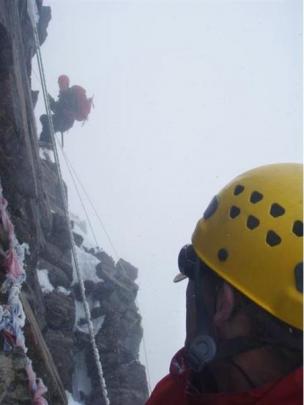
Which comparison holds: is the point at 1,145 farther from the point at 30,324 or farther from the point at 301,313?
the point at 301,313

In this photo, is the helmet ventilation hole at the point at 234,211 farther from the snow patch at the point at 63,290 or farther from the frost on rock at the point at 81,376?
the frost on rock at the point at 81,376

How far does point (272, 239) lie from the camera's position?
5.72ft

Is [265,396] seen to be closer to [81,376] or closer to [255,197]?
[255,197]

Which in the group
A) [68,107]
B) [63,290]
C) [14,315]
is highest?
[68,107]

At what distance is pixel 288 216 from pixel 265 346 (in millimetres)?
603

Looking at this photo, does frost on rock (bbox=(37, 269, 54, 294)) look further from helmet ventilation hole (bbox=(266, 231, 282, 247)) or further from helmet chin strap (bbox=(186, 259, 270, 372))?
helmet ventilation hole (bbox=(266, 231, 282, 247))

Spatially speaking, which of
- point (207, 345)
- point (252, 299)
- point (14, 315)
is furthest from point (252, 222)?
point (14, 315)

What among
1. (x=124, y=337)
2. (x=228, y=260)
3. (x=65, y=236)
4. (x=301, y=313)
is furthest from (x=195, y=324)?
(x=124, y=337)

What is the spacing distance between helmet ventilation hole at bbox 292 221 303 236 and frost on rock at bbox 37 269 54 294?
9.95 metres

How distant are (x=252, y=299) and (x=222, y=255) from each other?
28 cm

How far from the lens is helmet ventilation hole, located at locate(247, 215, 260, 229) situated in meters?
1.83

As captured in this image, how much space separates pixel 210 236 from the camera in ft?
6.85

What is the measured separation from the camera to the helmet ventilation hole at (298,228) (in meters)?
1.71

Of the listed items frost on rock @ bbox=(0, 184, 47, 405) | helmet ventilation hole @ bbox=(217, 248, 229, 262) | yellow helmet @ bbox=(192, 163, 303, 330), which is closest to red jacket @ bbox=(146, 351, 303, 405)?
yellow helmet @ bbox=(192, 163, 303, 330)
